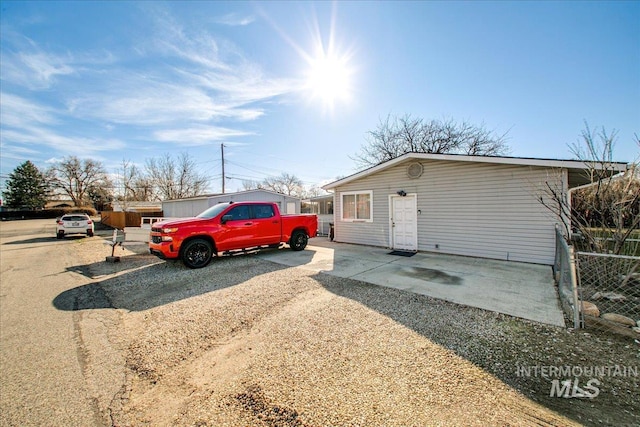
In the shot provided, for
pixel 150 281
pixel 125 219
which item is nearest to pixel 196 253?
pixel 150 281

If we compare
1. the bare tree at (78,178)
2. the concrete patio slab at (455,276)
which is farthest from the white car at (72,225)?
the bare tree at (78,178)

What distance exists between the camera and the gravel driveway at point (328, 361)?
217 centimetres

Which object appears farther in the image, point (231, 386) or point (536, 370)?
point (536, 370)

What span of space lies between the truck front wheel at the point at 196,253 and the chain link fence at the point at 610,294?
25.4 ft

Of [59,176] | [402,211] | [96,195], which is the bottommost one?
[402,211]

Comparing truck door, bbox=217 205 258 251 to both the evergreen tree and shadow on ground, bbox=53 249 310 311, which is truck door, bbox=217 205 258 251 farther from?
the evergreen tree

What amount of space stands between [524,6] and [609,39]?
2.50 m

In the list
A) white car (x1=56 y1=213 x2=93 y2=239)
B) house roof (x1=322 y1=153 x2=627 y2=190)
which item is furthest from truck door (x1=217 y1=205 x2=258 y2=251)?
white car (x1=56 y1=213 x2=93 y2=239)

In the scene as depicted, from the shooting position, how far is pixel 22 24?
700 centimetres

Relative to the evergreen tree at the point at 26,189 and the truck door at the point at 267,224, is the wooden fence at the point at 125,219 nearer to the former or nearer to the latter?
the truck door at the point at 267,224

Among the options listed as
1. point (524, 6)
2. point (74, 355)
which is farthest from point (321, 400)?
point (524, 6)

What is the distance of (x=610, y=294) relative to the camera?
4.62 metres

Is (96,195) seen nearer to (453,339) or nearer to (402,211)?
(402,211)
